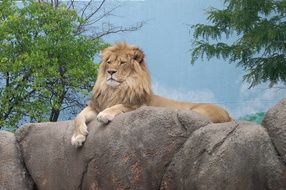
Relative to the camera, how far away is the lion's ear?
22.7ft

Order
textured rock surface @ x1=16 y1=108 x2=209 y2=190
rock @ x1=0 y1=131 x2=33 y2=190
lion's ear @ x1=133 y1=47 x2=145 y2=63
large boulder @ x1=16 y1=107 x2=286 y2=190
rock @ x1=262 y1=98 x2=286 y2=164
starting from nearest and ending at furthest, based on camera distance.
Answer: rock @ x1=262 y1=98 x2=286 y2=164 → large boulder @ x1=16 y1=107 x2=286 y2=190 → textured rock surface @ x1=16 y1=108 x2=209 y2=190 → lion's ear @ x1=133 y1=47 x2=145 y2=63 → rock @ x1=0 y1=131 x2=33 y2=190

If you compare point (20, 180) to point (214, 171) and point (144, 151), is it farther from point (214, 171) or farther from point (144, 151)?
point (214, 171)

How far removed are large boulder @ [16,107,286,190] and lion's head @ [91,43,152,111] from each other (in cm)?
25

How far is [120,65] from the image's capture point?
6812 mm

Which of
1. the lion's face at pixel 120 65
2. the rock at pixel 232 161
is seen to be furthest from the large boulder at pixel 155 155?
the lion's face at pixel 120 65

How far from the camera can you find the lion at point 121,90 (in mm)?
6770

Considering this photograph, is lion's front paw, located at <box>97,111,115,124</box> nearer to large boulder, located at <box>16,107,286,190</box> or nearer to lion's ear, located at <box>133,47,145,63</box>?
large boulder, located at <box>16,107,286,190</box>

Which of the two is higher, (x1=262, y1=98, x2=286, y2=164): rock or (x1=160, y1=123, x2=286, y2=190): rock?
(x1=262, y1=98, x2=286, y2=164): rock

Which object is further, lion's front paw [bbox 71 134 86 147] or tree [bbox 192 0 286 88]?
tree [bbox 192 0 286 88]

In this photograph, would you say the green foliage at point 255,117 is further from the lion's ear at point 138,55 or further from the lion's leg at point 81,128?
the lion's leg at point 81,128

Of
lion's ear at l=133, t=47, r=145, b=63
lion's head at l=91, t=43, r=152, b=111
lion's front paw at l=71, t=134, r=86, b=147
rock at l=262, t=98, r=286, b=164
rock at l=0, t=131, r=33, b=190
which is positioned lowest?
rock at l=0, t=131, r=33, b=190

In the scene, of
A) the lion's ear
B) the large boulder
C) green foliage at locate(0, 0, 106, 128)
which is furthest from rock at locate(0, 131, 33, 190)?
green foliage at locate(0, 0, 106, 128)

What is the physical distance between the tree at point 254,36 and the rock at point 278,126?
7.50 metres

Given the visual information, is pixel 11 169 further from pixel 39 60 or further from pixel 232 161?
pixel 39 60
